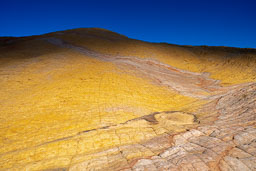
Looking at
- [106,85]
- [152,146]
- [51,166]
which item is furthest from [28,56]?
[152,146]

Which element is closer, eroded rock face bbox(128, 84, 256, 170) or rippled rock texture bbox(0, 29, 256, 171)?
eroded rock face bbox(128, 84, 256, 170)

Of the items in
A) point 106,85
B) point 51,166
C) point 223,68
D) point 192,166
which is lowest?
point 51,166

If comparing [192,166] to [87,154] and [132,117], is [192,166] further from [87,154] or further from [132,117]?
[132,117]

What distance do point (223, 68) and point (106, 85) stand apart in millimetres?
14491

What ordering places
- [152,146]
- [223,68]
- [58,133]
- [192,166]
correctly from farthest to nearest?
[223,68] < [58,133] < [152,146] < [192,166]

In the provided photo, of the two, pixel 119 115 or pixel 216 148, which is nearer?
pixel 216 148

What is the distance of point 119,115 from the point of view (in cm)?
941

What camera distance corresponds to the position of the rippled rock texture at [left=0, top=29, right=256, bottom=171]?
5.75 m

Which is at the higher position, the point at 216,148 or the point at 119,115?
the point at 119,115

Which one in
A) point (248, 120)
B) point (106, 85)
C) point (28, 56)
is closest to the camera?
point (248, 120)

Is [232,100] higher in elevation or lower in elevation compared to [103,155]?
higher

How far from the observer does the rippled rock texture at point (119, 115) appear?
18.9 feet

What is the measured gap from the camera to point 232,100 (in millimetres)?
9945

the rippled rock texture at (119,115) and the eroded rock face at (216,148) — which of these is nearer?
the eroded rock face at (216,148)
